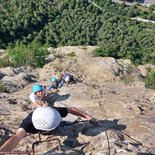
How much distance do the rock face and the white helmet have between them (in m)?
0.47

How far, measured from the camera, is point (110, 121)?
8945mm

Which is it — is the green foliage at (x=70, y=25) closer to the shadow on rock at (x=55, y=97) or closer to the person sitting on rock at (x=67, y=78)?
the person sitting on rock at (x=67, y=78)

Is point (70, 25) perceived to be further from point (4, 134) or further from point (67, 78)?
point (4, 134)

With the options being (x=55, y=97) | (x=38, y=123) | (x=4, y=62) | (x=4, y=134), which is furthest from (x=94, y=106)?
(x=4, y=62)

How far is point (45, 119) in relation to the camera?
265 inches

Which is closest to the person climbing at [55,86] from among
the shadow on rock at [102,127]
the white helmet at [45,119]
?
the shadow on rock at [102,127]

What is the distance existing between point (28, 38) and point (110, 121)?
4902 cm

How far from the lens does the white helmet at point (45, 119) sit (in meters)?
6.74

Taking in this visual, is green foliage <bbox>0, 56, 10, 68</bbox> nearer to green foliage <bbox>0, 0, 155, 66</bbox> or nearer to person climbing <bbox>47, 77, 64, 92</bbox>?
person climbing <bbox>47, 77, 64, 92</bbox>

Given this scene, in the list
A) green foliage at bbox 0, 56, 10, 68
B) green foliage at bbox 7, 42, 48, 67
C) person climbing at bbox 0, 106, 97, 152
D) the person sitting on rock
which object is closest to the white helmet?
person climbing at bbox 0, 106, 97, 152

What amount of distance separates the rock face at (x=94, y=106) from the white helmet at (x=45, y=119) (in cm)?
47

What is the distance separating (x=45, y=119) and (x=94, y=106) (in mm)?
3790

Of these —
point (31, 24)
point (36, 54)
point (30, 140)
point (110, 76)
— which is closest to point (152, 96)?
point (110, 76)

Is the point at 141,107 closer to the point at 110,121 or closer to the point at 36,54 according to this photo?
the point at 110,121
